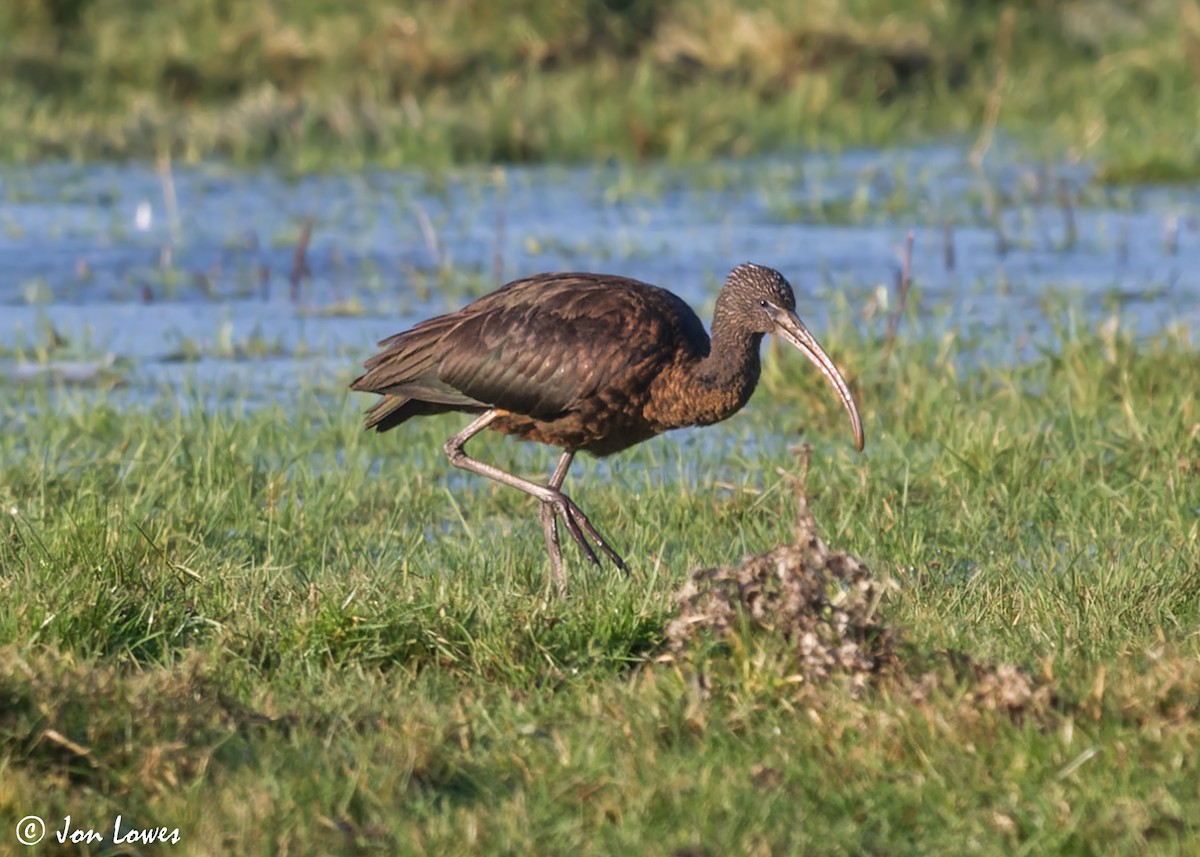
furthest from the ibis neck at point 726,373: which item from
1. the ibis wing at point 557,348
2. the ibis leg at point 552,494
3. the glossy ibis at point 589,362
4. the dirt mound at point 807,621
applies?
the dirt mound at point 807,621

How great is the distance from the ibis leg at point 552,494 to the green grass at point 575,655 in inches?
3.8

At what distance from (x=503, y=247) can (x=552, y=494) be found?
5.72 meters

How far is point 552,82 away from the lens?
15359 mm

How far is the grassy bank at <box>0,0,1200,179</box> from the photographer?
47.5ft

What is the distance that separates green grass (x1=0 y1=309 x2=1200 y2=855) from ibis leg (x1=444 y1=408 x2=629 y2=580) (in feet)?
0.32

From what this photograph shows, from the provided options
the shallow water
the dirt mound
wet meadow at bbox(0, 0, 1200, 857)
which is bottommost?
the shallow water

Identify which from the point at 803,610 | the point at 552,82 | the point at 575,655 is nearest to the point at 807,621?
the point at 803,610

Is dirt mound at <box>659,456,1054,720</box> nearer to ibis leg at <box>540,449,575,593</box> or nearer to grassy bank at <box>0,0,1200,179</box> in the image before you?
ibis leg at <box>540,449,575,593</box>

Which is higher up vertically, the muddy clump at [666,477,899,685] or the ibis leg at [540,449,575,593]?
the muddy clump at [666,477,899,685]

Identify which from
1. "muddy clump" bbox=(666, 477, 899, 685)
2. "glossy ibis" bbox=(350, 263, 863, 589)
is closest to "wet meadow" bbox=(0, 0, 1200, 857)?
"muddy clump" bbox=(666, 477, 899, 685)

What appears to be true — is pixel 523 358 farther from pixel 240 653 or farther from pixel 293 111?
pixel 293 111

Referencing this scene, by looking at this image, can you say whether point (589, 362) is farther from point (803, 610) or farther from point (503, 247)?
point (503, 247)

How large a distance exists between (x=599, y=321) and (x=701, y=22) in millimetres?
10451

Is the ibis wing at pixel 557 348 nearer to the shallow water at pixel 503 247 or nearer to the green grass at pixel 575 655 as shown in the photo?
the green grass at pixel 575 655
